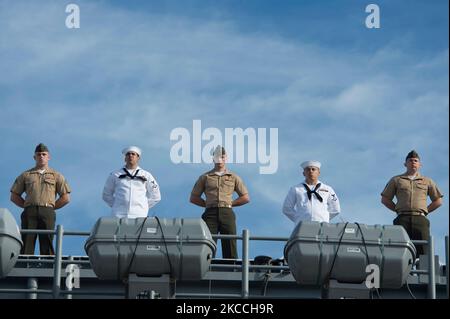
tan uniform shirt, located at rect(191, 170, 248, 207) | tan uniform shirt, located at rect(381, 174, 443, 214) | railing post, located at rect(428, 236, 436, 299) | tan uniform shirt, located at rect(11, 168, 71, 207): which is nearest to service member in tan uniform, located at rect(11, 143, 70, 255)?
tan uniform shirt, located at rect(11, 168, 71, 207)

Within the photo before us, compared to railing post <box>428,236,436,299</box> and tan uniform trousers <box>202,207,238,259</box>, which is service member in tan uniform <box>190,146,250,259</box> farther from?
railing post <box>428,236,436,299</box>

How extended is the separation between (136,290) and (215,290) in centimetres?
250

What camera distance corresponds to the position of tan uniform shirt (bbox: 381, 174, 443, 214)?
1769cm

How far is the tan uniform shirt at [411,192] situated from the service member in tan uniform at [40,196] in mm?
4083

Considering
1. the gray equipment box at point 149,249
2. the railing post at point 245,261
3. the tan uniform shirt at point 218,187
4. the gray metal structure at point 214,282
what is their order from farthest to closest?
the tan uniform shirt at point 218,187
the gray metal structure at point 214,282
the railing post at point 245,261
the gray equipment box at point 149,249

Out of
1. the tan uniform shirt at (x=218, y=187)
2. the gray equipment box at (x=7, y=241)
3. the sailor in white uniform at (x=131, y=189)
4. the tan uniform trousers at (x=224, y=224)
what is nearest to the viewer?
the gray equipment box at (x=7, y=241)

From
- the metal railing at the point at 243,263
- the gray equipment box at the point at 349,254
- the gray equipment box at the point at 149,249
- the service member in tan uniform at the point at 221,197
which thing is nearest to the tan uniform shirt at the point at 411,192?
the metal railing at the point at 243,263

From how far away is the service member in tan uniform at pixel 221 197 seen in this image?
685 inches

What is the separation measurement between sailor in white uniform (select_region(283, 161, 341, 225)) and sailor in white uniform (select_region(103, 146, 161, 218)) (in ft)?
5.33

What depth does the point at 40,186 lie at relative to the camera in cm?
1766

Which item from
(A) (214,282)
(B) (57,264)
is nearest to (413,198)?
(A) (214,282)

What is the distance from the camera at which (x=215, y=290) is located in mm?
17359

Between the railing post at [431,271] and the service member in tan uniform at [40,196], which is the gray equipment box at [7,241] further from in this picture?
the railing post at [431,271]
